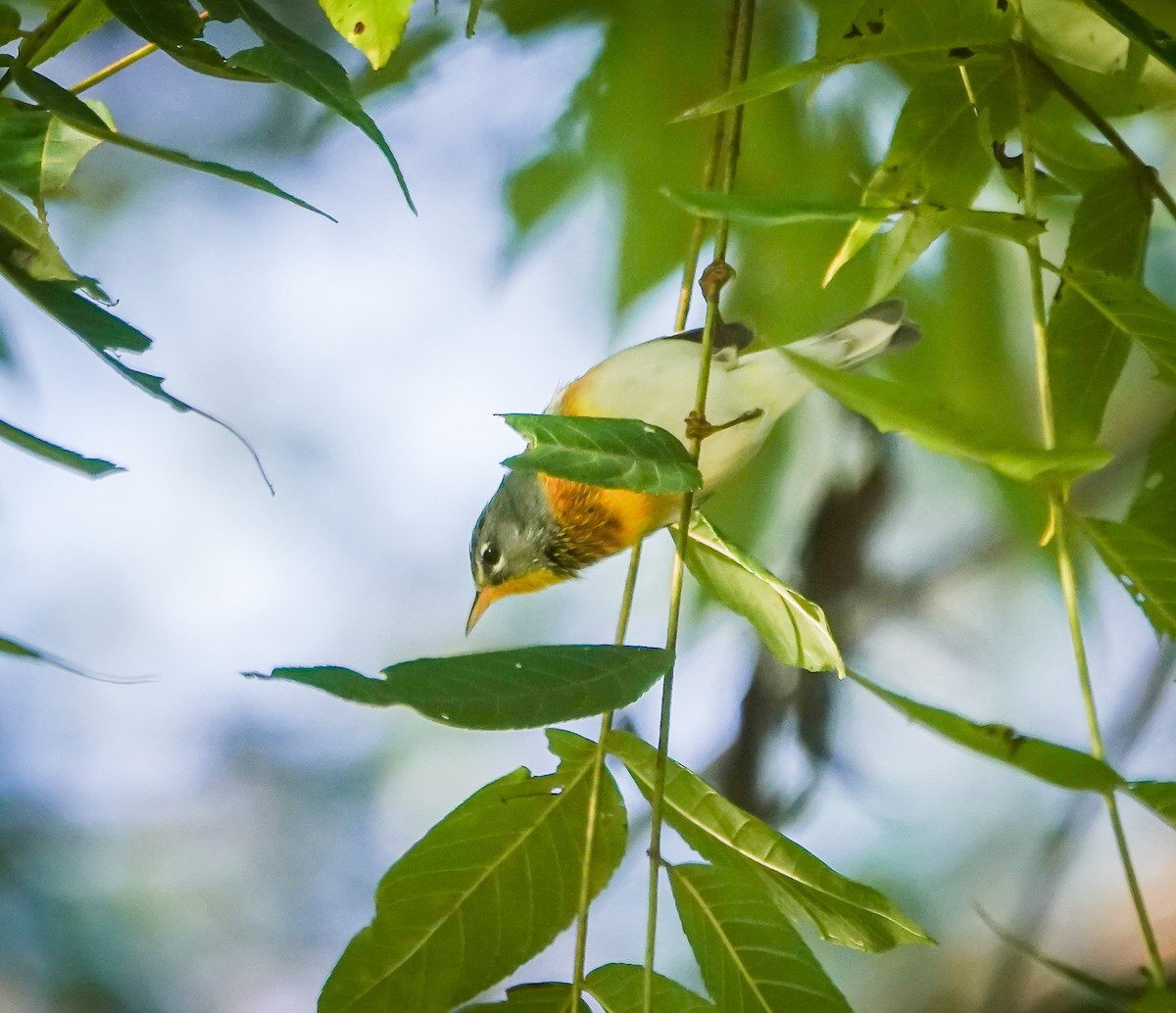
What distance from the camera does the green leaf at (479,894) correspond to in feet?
1.16

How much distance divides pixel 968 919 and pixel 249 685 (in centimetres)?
68

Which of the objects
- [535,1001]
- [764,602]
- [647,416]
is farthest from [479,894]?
[647,416]

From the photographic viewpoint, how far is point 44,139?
1.17ft

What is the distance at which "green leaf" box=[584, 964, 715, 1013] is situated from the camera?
359 millimetres

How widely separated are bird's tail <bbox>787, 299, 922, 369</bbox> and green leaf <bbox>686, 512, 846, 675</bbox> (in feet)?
0.67

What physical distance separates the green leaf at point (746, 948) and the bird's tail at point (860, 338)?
32 centimetres

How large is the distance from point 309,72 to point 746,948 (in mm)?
328

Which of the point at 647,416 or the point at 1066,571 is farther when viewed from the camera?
the point at 647,416

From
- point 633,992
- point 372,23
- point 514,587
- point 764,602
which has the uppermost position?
point 372,23

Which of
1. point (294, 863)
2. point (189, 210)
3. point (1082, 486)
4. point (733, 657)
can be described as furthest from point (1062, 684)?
point (189, 210)

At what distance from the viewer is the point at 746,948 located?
354 mm

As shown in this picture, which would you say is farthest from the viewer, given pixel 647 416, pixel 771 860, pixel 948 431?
pixel 647 416

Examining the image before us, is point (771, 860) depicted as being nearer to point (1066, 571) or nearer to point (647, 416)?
point (1066, 571)

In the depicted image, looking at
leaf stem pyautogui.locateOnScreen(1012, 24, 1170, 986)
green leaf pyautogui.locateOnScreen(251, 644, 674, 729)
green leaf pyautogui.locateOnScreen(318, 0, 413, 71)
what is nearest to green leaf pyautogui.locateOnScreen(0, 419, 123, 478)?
green leaf pyautogui.locateOnScreen(251, 644, 674, 729)
